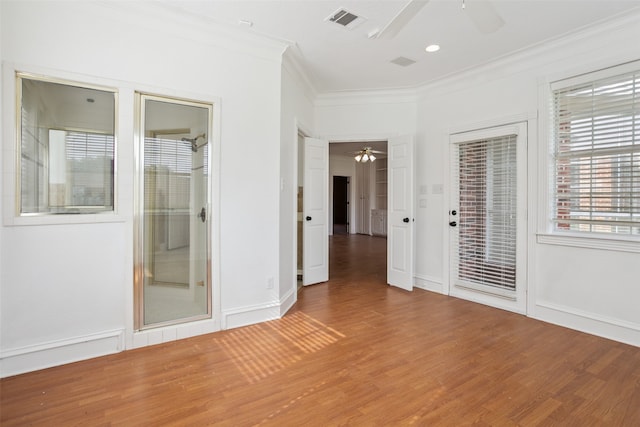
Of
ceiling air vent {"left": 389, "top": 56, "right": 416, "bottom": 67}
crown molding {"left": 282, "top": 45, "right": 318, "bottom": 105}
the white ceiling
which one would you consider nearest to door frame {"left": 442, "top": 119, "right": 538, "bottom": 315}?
the white ceiling

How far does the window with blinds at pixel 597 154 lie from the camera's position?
2.92m

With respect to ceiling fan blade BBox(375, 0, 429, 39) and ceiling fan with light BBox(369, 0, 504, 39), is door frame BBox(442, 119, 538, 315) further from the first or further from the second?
ceiling fan blade BBox(375, 0, 429, 39)

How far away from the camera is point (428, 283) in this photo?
15.1 ft

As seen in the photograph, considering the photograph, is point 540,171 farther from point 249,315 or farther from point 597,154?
point 249,315

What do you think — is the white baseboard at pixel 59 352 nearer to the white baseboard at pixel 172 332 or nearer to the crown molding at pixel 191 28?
the white baseboard at pixel 172 332

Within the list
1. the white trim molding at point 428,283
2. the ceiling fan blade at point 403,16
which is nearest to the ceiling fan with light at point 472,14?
the ceiling fan blade at point 403,16

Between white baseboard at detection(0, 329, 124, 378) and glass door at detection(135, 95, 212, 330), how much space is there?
22 centimetres

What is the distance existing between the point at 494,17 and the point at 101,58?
2857 millimetres

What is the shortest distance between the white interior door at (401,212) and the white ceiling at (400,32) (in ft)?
3.44

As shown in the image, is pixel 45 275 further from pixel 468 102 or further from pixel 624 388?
pixel 468 102

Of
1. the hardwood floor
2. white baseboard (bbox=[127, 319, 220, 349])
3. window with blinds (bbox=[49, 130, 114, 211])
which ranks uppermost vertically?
window with blinds (bbox=[49, 130, 114, 211])

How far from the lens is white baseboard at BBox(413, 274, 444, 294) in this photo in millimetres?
4473

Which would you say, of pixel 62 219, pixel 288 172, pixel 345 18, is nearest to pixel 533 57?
pixel 345 18

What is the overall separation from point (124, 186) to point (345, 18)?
95.7 inches
